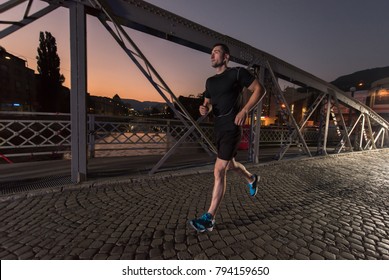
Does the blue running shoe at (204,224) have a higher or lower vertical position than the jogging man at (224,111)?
lower

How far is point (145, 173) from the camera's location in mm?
4984

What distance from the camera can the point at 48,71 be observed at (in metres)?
33.9

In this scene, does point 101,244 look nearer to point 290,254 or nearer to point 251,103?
point 290,254

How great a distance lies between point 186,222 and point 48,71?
42445 mm

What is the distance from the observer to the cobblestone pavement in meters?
2.11

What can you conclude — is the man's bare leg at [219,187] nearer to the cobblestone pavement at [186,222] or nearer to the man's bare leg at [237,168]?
the cobblestone pavement at [186,222]

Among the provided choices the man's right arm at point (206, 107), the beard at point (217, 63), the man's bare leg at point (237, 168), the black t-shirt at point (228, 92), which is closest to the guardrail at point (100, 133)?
the man's bare leg at point (237, 168)

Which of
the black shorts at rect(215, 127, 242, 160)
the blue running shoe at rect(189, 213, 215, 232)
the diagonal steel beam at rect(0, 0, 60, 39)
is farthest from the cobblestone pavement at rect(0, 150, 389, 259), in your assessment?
the diagonal steel beam at rect(0, 0, 60, 39)

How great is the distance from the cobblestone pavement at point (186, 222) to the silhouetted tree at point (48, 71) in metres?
39.4

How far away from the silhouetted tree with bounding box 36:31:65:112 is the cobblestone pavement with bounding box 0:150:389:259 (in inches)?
1553

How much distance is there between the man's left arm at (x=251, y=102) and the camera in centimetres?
228

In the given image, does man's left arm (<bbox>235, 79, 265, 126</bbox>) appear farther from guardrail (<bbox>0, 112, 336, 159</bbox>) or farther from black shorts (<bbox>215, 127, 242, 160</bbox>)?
guardrail (<bbox>0, 112, 336, 159</bbox>)

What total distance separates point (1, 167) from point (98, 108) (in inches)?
3543
